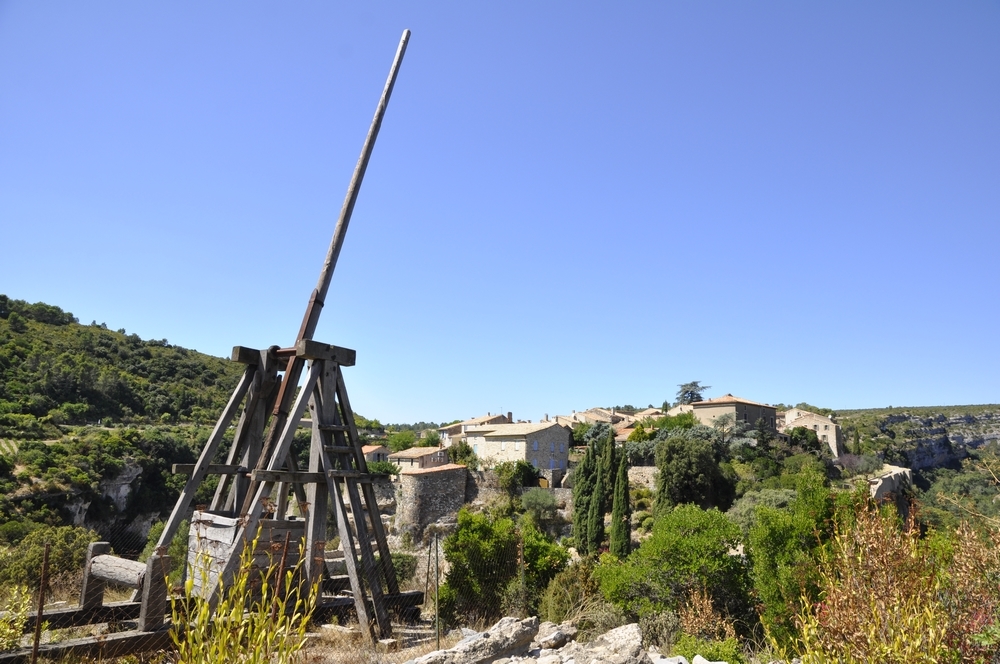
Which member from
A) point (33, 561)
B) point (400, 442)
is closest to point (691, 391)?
point (400, 442)

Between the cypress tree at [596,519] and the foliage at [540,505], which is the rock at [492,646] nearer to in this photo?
the cypress tree at [596,519]

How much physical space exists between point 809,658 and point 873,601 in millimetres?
436

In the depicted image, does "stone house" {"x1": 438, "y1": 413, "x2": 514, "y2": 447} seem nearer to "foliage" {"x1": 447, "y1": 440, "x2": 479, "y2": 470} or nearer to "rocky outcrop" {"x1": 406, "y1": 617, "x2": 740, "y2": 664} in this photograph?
"foliage" {"x1": 447, "y1": 440, "x2": 479, "y2": 470}

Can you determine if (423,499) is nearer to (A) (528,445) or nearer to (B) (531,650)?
(A) (528,445)

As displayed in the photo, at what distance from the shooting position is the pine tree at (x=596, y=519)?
34.0 m

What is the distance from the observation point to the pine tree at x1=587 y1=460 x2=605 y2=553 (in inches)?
1339

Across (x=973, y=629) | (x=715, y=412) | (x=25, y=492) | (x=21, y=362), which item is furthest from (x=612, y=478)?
(x=21, y=362)

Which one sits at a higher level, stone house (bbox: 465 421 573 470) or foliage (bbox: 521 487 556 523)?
stone house (bbox: 465 421 573 470)

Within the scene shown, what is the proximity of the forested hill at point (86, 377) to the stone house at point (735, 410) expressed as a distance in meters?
42.6

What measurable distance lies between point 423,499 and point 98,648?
36.4 metres

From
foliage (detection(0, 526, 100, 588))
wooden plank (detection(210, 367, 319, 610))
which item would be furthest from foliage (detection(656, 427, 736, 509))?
wooden plank (detection(210, 367, 319, 610))

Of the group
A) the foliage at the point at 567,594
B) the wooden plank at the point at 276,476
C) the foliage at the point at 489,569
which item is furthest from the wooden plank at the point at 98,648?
the foliage at the point at 567,594

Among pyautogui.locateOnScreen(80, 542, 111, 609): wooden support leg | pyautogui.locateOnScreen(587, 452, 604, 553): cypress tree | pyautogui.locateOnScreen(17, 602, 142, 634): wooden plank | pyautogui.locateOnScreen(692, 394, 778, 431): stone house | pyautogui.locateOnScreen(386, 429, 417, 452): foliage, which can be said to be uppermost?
pyautogui.locateOnScreen(692, 394, 778, 431): stone house

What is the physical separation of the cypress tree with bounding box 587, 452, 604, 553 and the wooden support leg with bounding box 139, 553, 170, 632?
30.3 meters
